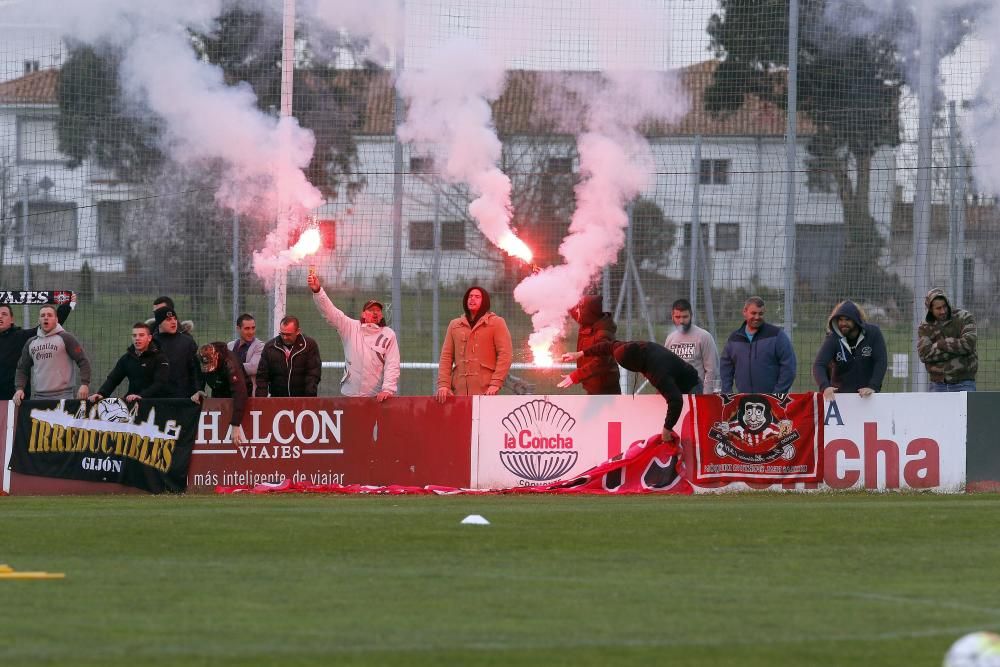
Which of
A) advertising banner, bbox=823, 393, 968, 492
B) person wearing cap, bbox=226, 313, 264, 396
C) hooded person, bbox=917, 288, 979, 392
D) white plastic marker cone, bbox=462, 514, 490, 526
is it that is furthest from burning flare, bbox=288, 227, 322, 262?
white plastic marker cone, bbox=462, 514, 490, 526

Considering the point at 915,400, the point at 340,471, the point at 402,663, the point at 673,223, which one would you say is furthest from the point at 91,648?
the point at 673,223

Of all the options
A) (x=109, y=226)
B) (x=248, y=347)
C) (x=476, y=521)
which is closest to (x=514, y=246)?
(x=248, y=347)

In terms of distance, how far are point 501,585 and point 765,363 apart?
Result: 868 centimetres

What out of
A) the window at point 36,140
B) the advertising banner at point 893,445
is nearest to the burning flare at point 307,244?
the window at point 36,140

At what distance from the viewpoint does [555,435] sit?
1691 centimetres

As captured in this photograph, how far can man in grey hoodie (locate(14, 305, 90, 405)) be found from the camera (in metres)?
17.9

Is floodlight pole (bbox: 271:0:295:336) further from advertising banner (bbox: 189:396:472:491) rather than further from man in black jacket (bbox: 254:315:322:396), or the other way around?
advertising banner (bbox: 189:396:472:491)

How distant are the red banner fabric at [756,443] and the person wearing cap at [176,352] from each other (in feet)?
18.2

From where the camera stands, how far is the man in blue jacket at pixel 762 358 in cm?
1712

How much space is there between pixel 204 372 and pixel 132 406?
917 millimetres

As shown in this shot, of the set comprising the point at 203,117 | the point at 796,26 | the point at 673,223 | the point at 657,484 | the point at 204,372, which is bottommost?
the point at 657,484

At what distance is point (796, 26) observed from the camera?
22938 mm

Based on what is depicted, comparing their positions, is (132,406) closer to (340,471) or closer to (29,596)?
(340,471)

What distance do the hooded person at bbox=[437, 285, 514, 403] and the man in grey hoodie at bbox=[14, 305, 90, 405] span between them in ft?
13.7
